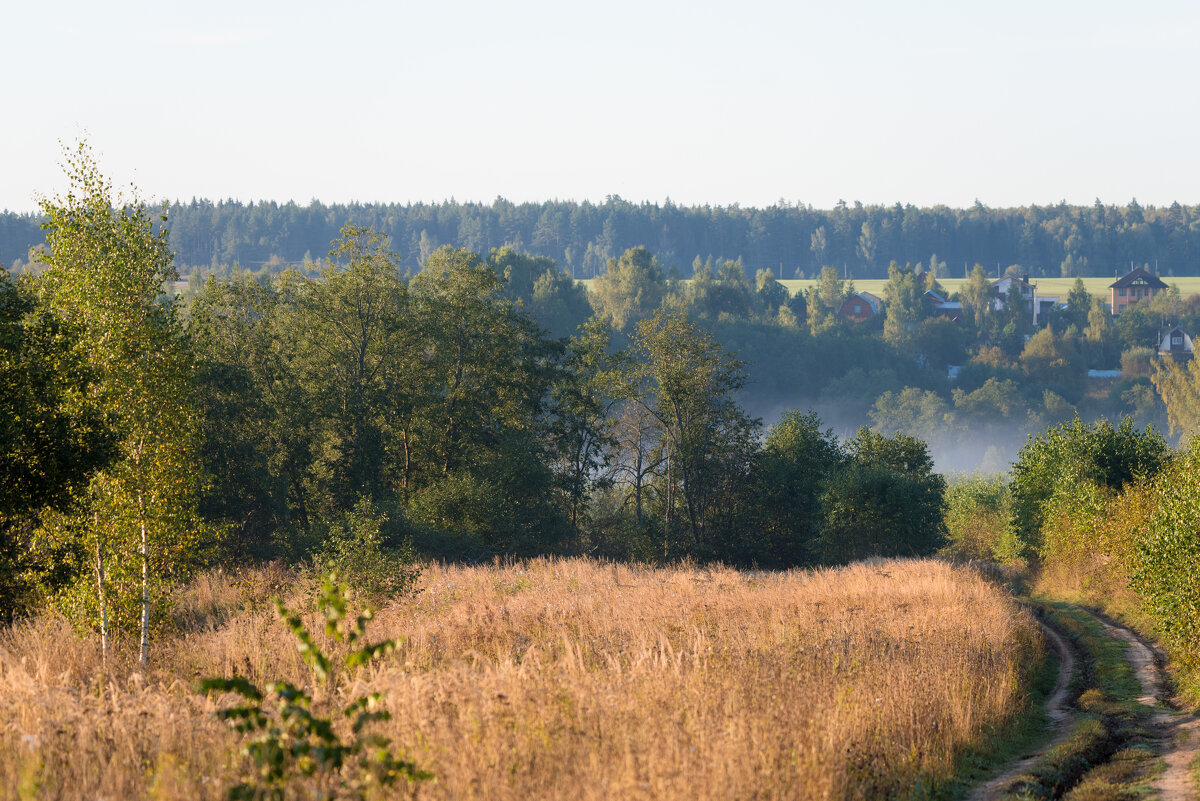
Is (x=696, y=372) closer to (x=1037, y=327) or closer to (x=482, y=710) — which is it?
(x=482, y=710)

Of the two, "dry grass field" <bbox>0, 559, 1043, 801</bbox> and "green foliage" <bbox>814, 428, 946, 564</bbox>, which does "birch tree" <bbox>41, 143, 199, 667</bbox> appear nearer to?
"dry grass field" <bbox>0, 559, 1043, 801</bbox>

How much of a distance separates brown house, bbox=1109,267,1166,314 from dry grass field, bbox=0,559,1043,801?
18513 cm

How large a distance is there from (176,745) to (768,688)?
18.3ft

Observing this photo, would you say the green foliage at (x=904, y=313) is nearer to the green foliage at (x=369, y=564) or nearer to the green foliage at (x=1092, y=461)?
the green foliage at (x=1092, y=461)

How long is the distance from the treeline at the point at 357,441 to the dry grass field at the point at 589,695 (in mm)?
1915

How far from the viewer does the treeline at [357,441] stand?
16.0 metres

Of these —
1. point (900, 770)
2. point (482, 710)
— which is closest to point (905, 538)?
point (900, 770)

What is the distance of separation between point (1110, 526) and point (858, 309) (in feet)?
463

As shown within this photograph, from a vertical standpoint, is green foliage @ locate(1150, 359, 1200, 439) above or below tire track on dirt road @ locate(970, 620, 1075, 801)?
below

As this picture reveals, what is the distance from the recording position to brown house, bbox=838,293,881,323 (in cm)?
16825

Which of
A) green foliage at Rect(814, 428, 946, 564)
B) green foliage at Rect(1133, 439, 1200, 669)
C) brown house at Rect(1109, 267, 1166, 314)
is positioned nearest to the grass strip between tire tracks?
green foliage at Rect(1133, 439, 1200, 669)

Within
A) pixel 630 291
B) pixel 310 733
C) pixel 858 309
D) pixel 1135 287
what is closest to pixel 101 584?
pixel 310 733

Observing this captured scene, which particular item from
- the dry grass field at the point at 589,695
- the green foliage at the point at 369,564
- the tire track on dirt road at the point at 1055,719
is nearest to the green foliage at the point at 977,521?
the tire track on dirt road at the point at 1055,719

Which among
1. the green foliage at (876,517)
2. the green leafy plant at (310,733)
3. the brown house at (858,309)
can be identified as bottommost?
the green foliage at (876,517)
